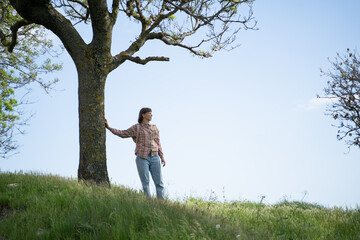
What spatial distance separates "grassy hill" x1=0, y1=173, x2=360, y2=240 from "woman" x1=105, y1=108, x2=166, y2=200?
1509 millimetres

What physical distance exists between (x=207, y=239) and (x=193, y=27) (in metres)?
10.2

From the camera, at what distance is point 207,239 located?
14.0 ft

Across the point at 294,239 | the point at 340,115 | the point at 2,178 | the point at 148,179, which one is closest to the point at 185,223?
the point at 294,239

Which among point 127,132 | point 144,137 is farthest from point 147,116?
point 127,132

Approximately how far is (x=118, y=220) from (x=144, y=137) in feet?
13.6

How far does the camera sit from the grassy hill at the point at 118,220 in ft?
15.4

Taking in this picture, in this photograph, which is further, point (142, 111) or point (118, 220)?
point (142, 111)

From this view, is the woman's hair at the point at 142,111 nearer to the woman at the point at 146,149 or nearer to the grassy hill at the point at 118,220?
the woman at the point at 146,149

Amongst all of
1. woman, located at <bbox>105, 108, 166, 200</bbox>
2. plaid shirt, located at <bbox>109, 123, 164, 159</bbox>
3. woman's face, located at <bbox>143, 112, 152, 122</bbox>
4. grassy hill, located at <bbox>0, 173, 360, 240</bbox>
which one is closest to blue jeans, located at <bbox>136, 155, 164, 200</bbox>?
woman, located at <bbox>105, 108, 166, 200</bbox>

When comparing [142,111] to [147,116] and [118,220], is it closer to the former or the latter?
[147,116]

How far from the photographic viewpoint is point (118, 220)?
5.18 metres

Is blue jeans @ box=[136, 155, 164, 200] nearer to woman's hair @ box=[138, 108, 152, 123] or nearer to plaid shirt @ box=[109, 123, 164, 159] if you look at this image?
plaid shirt @ box=[109, 123, 164, 159]

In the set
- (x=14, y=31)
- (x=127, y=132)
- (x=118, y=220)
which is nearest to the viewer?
(x=118, y=220)

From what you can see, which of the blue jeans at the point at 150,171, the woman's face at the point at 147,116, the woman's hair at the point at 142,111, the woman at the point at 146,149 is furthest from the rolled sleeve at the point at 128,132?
the blue jeans at the point at 150,171
